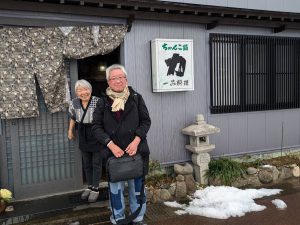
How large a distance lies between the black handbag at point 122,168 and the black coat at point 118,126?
143mm

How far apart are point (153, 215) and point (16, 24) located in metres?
4.46

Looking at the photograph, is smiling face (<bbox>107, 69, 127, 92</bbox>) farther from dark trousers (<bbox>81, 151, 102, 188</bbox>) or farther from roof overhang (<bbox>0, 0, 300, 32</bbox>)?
roof overhang (<bbox>0, 0, 300, 32</bbox>)

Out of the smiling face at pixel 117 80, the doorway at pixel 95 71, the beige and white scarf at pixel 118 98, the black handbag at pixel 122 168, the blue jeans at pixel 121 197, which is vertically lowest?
the blue jeans at pixel 121 197

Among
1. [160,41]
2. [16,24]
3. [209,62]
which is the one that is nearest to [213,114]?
[209,62]

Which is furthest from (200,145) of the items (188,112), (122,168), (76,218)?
(76,218)

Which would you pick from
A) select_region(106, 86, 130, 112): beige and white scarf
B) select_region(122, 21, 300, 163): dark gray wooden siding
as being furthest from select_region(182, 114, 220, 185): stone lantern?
select_region(106, 86, 130, 112): beige and white scarf

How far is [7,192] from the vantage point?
5.56 m

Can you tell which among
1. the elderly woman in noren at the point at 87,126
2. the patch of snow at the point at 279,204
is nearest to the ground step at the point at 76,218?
the elderly woman in noren at the point at 87,126

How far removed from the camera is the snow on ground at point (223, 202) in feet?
17.8

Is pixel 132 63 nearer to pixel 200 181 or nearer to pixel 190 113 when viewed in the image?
pixel 190 113

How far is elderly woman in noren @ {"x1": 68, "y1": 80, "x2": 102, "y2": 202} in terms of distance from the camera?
5.65 m

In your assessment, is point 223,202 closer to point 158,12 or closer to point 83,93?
point 83,93

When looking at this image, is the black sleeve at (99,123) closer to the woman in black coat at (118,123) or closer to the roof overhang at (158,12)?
the woman in black coat at (118,123)

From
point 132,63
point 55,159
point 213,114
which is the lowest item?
point 55,159
